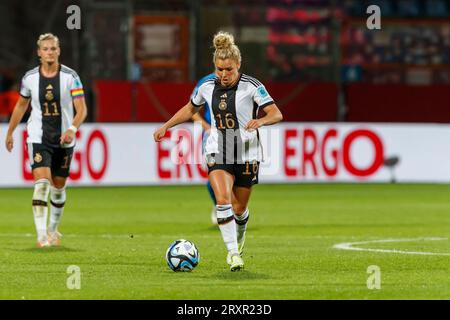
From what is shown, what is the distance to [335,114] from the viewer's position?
34062mm

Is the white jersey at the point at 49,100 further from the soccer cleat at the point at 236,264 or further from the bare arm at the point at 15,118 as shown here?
the soccer cleat at the point at 236,264

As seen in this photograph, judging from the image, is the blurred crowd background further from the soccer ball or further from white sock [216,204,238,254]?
white sock [216,204,238,254]

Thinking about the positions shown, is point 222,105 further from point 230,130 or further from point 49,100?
point 49,100

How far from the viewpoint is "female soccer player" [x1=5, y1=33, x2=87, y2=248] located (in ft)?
53.4

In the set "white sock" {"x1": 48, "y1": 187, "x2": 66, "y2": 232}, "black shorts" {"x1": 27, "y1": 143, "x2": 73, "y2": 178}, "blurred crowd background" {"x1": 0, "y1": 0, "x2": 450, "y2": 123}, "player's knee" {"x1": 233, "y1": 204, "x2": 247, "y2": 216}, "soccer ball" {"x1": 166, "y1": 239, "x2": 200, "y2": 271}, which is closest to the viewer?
"soccer ball" {"x1": 166, "y1": 239, "x2": 200, "y2": 271}

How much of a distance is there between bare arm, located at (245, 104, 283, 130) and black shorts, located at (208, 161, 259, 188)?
54cm

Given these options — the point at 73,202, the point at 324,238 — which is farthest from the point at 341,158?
the point at 324,238

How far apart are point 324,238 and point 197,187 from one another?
37.3 feet

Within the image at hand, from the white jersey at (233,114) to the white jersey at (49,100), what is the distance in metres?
3.00

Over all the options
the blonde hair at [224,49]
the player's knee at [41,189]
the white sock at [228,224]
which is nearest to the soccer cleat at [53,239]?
the player's knee at [41,189]

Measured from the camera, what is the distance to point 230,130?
1379 centimetres

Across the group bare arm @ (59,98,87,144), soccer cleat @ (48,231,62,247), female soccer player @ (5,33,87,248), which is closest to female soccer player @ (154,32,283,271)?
bare arm @ (59,98,87,144)

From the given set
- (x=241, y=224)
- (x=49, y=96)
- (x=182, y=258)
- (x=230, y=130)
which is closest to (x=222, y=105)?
(x=230, y=130)

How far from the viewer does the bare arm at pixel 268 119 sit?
1331cm
